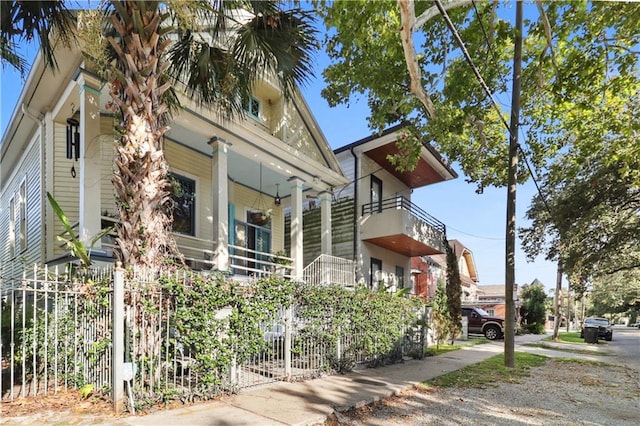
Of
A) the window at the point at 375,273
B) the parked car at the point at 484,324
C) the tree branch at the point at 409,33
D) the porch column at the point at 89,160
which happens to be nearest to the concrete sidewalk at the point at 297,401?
the porch column at the point at 89,160

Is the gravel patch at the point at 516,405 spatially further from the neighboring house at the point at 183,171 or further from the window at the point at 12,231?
the window at the point at 12,231

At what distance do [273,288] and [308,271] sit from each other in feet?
21.0

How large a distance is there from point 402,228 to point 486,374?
661 centimetres

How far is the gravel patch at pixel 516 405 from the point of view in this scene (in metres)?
5.58

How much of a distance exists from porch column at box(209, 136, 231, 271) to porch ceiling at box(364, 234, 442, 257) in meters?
7.74

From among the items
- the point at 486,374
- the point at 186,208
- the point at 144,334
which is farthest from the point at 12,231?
the point at 486,374

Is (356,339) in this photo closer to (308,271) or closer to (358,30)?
(308,271)

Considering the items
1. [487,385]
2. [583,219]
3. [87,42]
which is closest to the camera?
[87,42]

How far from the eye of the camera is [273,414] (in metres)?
5.23

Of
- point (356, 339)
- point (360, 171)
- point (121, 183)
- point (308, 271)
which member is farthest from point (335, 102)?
point (121, 183)

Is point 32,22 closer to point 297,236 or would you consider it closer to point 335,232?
point 297,236

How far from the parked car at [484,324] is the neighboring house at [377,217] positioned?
7.26 metres

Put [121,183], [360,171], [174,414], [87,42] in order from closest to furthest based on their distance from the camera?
1. [174,414]
2. [121,183]
3. [87,42]
4. [360,171]

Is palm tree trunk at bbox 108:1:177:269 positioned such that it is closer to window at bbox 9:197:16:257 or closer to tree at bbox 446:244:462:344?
window at bbox 9:197:16:257
